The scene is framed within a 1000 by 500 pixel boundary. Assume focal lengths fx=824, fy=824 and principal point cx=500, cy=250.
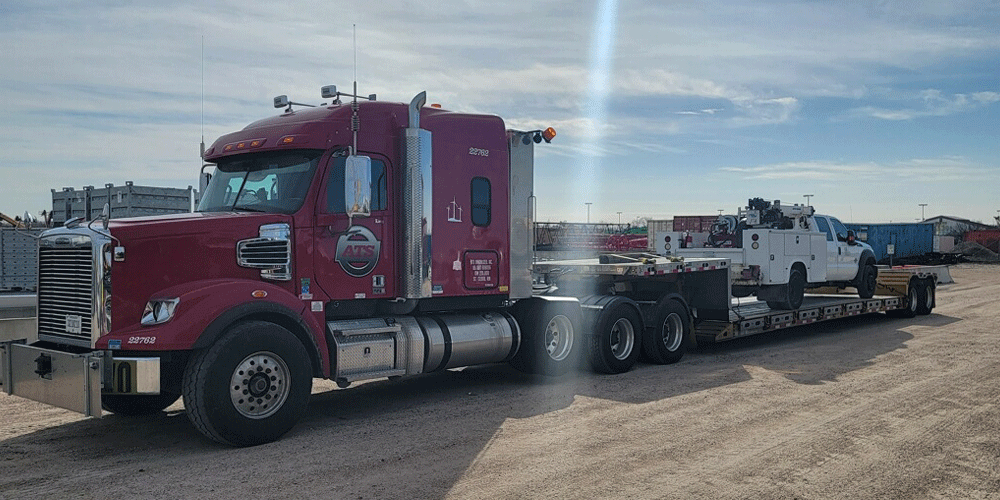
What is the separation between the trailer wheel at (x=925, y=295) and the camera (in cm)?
2012

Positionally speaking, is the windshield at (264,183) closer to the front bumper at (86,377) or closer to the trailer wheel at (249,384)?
the trailer wheel at (249,384)

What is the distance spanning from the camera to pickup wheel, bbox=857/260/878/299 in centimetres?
1922

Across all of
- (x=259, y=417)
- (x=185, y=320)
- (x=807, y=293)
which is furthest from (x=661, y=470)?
(x=807, y=293)

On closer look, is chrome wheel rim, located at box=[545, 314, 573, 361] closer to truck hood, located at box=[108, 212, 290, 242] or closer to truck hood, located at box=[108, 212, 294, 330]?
truck hood, located at box=[108, 212, 290, 242]

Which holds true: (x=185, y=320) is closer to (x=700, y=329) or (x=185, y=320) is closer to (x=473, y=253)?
(x=473, y=253)

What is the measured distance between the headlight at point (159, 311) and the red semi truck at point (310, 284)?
0.02 meters

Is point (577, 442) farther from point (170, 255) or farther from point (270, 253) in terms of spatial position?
point (170, 255)

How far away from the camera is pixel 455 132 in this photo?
978cm

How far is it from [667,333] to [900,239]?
45566 millimetres

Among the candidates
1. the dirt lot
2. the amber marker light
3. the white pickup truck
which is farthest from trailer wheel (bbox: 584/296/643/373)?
the white pickup truck

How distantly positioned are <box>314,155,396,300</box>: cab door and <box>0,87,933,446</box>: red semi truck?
16 millimetres

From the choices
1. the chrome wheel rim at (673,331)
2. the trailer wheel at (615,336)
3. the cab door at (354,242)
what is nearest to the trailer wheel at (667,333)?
the chrome wheel rim at (673,331)

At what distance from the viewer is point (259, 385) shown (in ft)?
24.6

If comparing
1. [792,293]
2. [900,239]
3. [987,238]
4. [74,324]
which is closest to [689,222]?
[900,239]
